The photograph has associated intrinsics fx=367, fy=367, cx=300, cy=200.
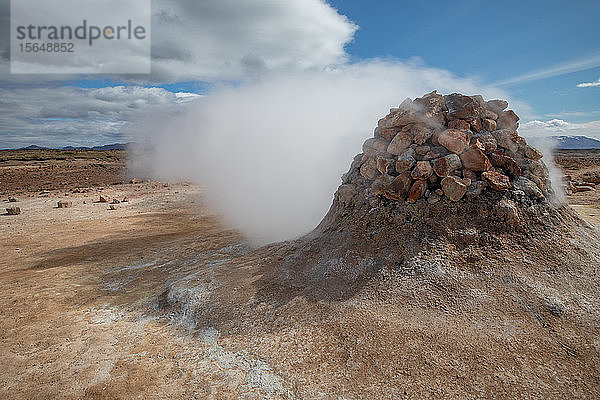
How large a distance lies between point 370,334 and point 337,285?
0.79 metres

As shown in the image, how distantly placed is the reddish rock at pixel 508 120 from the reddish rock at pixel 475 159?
3.43ft

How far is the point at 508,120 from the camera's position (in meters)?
5.01

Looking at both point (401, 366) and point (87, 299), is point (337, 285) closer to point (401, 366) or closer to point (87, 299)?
point (401, 366)

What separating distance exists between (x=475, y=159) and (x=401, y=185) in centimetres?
87

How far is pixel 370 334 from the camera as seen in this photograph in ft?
11.0

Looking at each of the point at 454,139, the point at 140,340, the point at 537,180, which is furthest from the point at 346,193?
the point at 140,340

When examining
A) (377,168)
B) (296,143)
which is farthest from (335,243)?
(296,143)

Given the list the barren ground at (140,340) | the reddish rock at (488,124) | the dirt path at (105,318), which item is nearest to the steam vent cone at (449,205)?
the reddish rock at (488,124)

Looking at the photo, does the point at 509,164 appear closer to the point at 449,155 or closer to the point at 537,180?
the point at 537,180

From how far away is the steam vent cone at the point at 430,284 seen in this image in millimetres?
2936

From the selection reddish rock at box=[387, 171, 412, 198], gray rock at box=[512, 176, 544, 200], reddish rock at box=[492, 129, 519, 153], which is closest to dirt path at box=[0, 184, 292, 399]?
reddish rock at box=[387, 171, 412, 198]

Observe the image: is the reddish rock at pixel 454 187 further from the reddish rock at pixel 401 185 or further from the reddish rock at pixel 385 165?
the reddish rock at pixel 385 165

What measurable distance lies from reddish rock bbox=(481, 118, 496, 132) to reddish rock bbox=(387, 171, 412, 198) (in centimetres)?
129

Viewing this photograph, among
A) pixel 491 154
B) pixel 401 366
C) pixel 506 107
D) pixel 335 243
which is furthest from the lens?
pixel 506 107
